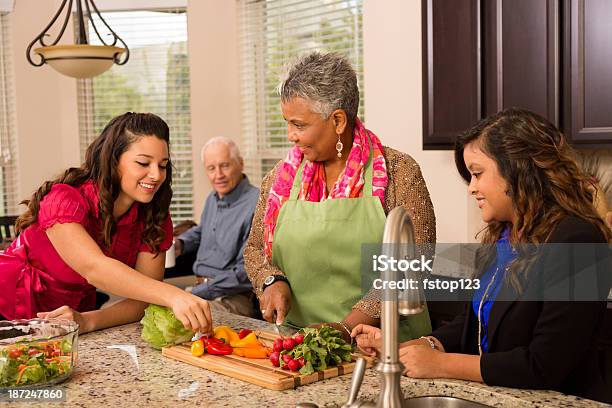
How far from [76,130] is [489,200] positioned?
179 inches

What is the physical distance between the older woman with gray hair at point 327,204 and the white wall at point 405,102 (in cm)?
143

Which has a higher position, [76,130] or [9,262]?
[76,130]

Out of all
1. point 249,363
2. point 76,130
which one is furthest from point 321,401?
point 76,130

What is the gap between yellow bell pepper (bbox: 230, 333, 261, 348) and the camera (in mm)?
1850

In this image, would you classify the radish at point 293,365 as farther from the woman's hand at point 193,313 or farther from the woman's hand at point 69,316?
the woman's hand at point 69,316

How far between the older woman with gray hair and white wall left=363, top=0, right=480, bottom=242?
1433 mm

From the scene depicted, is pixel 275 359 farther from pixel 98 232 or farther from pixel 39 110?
pixel 39 110

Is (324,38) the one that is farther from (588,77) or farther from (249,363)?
(249,363)

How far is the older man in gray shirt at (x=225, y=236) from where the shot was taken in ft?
13.8

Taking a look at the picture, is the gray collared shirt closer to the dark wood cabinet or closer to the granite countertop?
the dark wood cabinet

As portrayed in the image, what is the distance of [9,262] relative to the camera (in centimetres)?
216

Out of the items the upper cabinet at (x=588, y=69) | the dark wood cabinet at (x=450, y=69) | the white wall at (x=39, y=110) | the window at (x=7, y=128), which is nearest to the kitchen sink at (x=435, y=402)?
the upper cabinet at (x=588, y=69)

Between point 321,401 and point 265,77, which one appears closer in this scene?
point 321,401

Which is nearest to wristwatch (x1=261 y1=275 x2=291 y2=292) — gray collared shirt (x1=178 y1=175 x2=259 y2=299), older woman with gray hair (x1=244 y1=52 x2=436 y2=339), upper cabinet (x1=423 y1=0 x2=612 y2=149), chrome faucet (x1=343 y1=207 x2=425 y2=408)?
older woman with gray hair (x1=244 y1=52 x2=436 y2=339)
